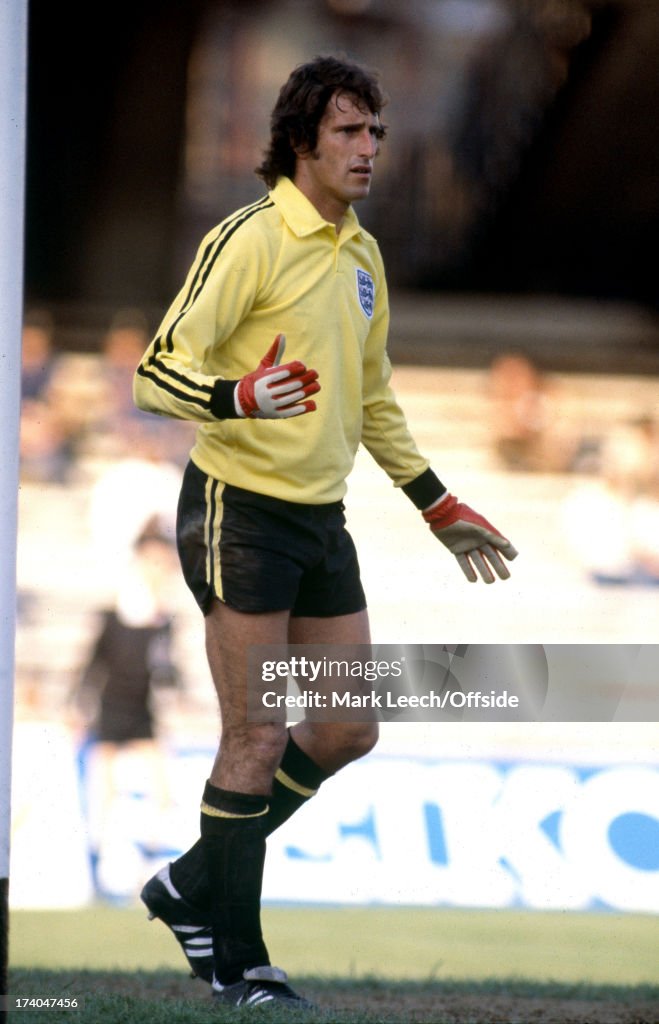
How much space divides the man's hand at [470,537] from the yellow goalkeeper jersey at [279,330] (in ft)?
1.11

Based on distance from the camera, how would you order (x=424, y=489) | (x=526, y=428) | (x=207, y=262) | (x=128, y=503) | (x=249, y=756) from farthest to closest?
(x=526, y=428)
(x=128, y=503)
(x=424, y=489)
(x=249, y=756)
(x=207, y=262)

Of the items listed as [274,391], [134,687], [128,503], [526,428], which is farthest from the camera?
[526,428]

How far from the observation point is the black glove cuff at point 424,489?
3.26m

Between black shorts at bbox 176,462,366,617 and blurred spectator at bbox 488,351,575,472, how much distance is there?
18.2ft

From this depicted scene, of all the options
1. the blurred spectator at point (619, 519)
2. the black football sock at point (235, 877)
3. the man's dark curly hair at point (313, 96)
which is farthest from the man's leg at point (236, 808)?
the blurred spectator at point (619, 519)

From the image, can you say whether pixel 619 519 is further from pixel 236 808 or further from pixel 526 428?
pixel 236 808

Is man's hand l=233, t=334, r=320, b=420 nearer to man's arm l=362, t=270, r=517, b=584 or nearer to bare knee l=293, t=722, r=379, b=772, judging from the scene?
man's arm l=362, t=270, r=517, b=584

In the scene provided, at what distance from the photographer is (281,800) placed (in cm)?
309

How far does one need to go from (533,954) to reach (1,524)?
13.5 feet

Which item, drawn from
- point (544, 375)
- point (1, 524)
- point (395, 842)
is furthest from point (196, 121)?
point (1, 524)

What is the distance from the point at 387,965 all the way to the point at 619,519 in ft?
10.7

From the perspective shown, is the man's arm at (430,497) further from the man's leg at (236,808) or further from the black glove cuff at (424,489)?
the man's leg at (236,808)

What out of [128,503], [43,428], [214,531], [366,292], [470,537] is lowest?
[128,503]

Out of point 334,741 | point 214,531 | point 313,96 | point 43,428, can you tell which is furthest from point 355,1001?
point 43,428
